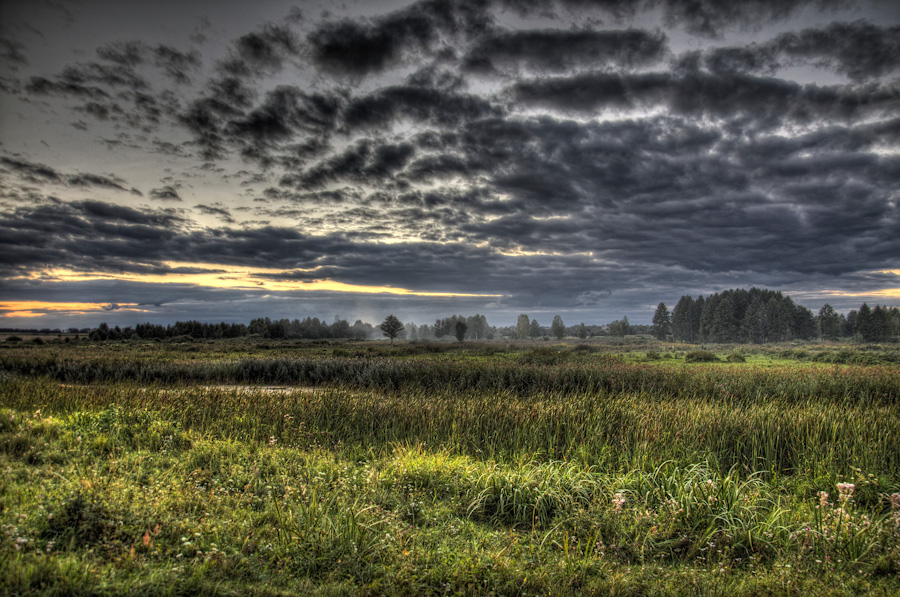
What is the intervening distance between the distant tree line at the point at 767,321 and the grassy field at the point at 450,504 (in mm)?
104924

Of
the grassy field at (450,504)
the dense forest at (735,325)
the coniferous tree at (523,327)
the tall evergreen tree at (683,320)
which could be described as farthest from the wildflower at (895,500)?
the coniferous tree at (523,327)

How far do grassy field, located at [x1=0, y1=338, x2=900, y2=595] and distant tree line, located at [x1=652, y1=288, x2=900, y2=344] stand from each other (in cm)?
10492

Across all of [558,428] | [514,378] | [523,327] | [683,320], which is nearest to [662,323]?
[683,320]

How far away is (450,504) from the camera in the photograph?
6.65 metres

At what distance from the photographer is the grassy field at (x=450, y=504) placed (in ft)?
14.3

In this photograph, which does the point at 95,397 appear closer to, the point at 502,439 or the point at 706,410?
the point at 502,439

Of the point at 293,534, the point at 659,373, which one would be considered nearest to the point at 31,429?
the point at 293,534

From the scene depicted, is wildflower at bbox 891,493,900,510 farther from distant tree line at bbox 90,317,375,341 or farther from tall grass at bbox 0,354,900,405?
distant tree line at bbox 90,317,375,341

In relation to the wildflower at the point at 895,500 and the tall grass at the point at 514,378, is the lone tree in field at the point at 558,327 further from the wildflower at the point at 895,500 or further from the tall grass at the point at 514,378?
the wildflower at the point at 895,500

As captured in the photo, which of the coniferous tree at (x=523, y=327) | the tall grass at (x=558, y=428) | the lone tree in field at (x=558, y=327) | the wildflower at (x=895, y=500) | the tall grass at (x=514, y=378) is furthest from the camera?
the coniferous tree at (x=523, y=327)

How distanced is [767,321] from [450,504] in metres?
120

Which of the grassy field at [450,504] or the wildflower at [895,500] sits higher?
the wildflower at [895,500]

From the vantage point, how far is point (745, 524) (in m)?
5.80

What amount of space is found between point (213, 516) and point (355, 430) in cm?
687
